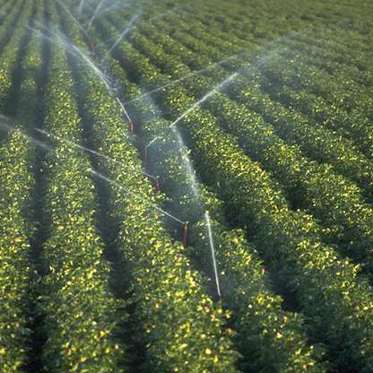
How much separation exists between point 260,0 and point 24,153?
34.5m

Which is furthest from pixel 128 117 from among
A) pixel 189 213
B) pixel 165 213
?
pixel 189 213

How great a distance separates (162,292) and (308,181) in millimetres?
6948

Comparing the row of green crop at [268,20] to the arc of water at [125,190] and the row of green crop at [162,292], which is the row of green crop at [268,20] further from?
the row of green crop at [162,292]

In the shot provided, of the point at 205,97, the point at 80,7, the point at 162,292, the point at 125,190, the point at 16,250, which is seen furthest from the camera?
the point at 80,7

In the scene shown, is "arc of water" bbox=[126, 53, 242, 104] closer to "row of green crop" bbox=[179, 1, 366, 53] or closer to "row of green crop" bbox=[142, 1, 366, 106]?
"row of green crop" bbox=[142, 1, 366, 106]

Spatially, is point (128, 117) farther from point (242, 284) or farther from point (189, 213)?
point (242, 284)

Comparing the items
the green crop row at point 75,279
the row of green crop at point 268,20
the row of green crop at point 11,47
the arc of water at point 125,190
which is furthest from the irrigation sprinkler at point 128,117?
the row of green crop at point 268,20

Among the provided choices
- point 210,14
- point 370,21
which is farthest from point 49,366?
point 210,14

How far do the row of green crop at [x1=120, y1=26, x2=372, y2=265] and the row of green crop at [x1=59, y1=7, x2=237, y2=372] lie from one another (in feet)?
13.9

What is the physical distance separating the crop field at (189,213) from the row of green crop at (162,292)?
4 centimetres

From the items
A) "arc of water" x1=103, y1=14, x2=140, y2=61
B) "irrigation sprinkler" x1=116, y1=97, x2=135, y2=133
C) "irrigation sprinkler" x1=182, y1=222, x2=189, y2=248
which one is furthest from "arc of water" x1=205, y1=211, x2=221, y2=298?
"arc of water" x1=103, y1=14, x2=140, y2=61

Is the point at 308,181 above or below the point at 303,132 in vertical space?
below

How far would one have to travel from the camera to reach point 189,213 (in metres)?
A: 15.9

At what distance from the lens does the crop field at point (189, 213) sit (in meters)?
11.0
